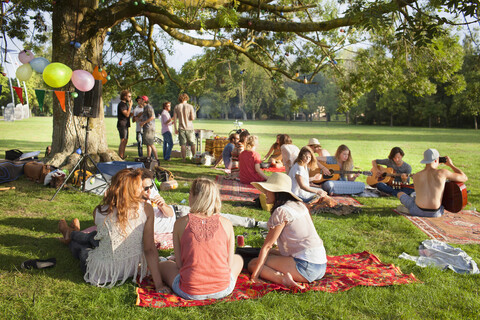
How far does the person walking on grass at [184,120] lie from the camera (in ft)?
36.7

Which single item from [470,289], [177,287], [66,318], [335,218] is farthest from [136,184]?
[335,218]

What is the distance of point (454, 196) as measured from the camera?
5.96 meters

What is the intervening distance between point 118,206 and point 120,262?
1.79 feet

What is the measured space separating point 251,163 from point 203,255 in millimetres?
5136

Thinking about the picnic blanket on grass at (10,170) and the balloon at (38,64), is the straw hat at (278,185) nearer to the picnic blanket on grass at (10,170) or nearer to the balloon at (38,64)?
the balloon at (38,64)

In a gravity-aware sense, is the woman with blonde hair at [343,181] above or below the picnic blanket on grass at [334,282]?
above

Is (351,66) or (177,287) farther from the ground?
(351,66)

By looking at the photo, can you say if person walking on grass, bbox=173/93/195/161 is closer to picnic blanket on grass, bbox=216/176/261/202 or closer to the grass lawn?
picnic blanket on grass, bbox=216/176/261/202

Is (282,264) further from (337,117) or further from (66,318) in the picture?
(337,117)

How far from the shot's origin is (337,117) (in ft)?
245

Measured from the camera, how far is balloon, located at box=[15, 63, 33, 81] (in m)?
6.38

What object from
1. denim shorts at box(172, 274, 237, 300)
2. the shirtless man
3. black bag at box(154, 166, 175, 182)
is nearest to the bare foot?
denim shorts at box(172, 274, 237, 300)

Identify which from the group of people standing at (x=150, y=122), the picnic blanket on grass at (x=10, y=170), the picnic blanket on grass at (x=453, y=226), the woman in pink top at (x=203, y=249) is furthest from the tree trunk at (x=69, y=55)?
the picnic blanket on grass at (x=453, y=226)

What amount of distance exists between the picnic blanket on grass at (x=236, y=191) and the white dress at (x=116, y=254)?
3.61m
